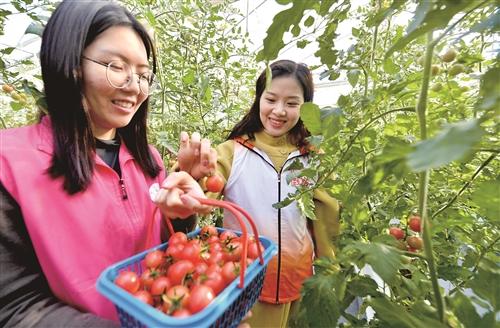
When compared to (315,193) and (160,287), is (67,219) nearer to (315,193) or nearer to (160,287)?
(160,287)

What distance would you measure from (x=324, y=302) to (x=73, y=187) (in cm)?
59

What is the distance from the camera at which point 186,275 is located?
1.71ft

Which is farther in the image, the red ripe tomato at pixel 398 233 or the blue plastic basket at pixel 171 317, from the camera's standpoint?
the red ripe tomato at pixel 398 233

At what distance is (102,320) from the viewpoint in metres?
0.57

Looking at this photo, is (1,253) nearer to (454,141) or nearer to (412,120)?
(454,141)

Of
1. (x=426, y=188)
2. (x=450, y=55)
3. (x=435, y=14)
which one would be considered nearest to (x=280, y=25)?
(x=435, y=14)

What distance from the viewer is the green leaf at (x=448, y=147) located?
0.55ft

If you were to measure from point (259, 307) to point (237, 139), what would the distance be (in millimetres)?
819

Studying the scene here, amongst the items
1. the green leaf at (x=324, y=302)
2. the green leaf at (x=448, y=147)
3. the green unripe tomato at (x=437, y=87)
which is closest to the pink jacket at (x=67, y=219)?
the green leaf at (x=324, y=302)

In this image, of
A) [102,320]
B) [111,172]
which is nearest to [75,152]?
[111,172]

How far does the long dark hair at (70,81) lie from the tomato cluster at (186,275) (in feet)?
0.92

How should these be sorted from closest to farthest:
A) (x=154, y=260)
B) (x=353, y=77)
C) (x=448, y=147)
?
(x=448, y=147) < (x=154, y=260) < (x=353, y=77)

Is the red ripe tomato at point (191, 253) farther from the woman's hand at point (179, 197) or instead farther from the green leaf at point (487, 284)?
the green leaf at point (487, 284)

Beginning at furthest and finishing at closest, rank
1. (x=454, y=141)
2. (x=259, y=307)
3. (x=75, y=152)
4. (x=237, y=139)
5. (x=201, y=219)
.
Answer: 1. (x=201, y=219)
2. (x=237, y=139)
3. (x=259, y=307)
4. (x=75, y=152)
5. (x=454, y=141)
